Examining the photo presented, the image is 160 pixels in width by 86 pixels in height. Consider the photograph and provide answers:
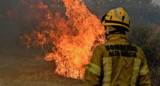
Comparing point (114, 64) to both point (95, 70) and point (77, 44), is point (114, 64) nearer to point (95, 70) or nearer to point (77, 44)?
point (95, 70)

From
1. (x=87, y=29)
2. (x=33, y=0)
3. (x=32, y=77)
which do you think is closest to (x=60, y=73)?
(x=32, y=77)

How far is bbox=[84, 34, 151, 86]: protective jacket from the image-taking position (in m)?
2.46

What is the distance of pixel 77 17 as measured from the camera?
11016mm

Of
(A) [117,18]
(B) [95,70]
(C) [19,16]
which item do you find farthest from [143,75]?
(C) [19,16]

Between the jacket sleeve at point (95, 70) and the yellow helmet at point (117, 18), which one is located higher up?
the yellow helmet at point (117, 18)

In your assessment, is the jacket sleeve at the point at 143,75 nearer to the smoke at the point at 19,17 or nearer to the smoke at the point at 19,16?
the smoke at the point at 19,16

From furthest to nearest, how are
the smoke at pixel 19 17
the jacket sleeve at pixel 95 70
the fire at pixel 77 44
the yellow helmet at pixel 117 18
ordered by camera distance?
1. the smoke at pixel 19 17
2. the fire at pixel 77 44
3. the yellow helmet at pixel 117 18
4. the jacket sleeve at pixel 95 70

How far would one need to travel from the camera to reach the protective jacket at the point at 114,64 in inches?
96.9

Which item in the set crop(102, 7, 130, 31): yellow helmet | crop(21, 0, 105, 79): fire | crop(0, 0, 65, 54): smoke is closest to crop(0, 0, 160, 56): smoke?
crop(0, 0, 65, 54): smoke

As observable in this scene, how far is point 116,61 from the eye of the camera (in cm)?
251

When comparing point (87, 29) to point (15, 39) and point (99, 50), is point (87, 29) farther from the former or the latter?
point (15, 39)

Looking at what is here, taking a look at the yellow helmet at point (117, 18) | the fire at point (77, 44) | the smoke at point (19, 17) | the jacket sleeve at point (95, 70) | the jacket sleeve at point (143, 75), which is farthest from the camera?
the smoke at point (19, 17)

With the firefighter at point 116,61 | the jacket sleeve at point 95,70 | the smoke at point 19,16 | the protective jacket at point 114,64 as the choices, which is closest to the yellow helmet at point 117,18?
the firefighter at point 116,61

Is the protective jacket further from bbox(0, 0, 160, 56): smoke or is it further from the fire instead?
bbox(0, 0, 160, 56): smoke
